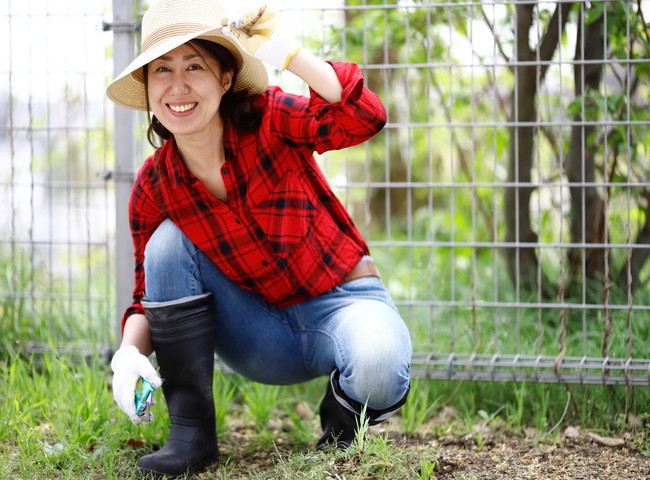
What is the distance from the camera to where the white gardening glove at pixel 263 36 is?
170cm

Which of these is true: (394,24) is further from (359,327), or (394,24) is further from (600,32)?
(359,327)

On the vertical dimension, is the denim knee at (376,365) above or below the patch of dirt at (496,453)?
above

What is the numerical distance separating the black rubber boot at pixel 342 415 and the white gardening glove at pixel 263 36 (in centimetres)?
76

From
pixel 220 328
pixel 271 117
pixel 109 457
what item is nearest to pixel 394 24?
pixel 271 117

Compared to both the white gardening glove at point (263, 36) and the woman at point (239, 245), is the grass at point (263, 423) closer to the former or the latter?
the woman at point (239, 245)

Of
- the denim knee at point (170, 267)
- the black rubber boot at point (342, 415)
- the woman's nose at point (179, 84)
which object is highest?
the woman's nose at point (179, 84)

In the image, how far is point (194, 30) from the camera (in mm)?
1845

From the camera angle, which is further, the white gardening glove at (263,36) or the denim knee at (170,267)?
the denim knee at (170,267)

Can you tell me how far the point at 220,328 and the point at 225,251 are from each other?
0.23 m

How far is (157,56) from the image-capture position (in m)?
1.78

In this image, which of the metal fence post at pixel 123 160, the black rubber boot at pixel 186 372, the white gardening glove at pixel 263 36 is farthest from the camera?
the metal fence post at pixel 123 160

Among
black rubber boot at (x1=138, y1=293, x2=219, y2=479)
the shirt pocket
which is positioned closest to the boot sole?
black rubber boot at (x1=138, y1=293, x2=219, y2=479)

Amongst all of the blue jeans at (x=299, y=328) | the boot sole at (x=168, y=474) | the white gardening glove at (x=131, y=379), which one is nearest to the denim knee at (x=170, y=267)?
the blue jeans at (x=299, y=328)

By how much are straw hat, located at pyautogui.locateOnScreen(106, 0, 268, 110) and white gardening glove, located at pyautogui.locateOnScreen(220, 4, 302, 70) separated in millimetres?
107
